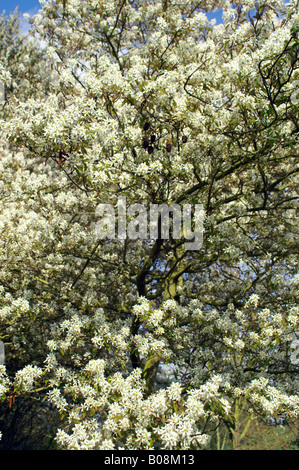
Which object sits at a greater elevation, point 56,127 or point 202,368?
point 56,127

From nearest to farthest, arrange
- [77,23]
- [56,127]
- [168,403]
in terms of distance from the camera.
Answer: [168,403], [56,127], [77,23]

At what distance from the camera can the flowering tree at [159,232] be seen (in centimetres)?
373

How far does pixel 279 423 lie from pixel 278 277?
3.01 meters

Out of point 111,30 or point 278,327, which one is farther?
point 111,30

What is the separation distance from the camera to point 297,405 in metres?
3.78

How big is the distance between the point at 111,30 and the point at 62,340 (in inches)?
222

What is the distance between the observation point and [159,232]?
6.00 meters

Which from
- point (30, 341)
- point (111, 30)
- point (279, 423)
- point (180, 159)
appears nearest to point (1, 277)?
point (30, 341)

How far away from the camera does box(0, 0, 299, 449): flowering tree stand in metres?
3.73

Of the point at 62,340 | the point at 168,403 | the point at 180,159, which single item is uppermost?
the point at 180,159

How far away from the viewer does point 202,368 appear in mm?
4664

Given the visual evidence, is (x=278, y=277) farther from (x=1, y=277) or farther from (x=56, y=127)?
(x=1, y=277)

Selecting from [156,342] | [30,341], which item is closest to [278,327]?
[156,342]

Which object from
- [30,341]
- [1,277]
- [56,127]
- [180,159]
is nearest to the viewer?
[56,127]
